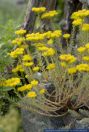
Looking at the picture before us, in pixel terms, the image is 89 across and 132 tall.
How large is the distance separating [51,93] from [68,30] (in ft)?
4.16

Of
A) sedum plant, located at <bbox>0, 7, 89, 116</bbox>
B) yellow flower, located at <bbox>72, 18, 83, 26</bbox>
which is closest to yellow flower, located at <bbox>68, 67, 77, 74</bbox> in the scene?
sedum plant, located at <bbox>0, 7, 89, 116</bbox>

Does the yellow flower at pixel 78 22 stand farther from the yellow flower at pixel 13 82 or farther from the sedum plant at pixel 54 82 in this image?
the yellow flower at pixel 13 82

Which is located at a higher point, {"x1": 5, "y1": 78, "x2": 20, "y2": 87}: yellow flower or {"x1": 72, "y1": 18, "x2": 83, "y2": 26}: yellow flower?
{"x1": 72, "y1": 18, "x2": 83, "y2": 26}: yellow flower

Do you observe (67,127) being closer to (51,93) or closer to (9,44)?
(51,93)

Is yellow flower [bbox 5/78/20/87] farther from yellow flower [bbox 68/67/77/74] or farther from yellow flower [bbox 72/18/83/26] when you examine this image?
yellow flower [bbox 72/18/83/26]

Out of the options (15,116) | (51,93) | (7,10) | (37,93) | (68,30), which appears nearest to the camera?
(37,93)

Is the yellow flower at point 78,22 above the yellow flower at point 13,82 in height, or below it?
above

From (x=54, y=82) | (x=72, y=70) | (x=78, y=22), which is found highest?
(x=78, y=22)

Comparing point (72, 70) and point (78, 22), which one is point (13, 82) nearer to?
point (72, 70)

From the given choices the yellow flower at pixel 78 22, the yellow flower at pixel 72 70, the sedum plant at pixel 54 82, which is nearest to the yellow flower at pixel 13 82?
the sedum plant at pixel 54 82

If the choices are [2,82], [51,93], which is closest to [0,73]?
[2,82]

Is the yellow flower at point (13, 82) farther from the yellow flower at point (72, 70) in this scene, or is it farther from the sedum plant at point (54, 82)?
the yellow flower at point (72, 70)

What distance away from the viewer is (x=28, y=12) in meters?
4.23

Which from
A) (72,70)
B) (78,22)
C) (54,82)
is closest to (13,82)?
(54,82)
